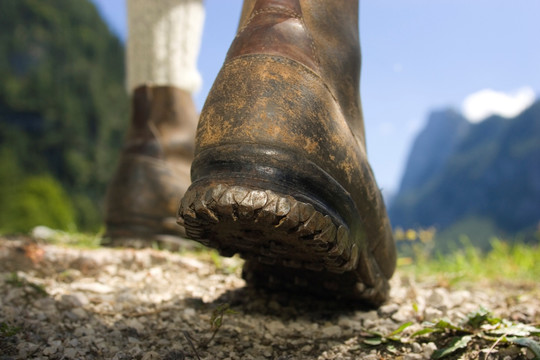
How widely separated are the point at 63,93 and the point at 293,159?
40887mm

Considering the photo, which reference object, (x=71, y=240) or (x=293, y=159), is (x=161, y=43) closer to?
(x=71, y=240)

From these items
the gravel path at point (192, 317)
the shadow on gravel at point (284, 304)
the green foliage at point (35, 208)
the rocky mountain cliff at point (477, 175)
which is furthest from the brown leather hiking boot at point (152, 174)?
the rocky mountain cliff at point (477, 175)

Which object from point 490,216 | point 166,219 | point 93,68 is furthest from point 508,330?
point 490,216

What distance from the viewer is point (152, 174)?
2.34 metres

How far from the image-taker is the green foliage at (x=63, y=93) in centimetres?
3500

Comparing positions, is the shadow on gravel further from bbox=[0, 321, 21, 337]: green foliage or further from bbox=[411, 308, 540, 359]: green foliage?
bbox=[0, 321, 21, 337]: green foliage

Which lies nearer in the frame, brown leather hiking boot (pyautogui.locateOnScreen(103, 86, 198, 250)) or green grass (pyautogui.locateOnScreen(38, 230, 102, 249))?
brown leather hiking boot (pyautogui.locateOnScreen(103, 86, 198, 250))

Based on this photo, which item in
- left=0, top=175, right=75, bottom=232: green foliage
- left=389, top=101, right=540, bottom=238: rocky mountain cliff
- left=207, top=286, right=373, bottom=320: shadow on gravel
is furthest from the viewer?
left=389, top=101, right=540, bottom=238: rocky mountain cliff

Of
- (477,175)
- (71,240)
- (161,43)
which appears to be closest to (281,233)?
(161,43)

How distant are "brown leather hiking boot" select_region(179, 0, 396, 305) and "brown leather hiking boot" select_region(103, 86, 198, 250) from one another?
1134mm

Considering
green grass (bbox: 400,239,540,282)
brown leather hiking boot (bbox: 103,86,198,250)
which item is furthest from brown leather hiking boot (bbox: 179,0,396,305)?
brown leather hiking boot (bbox: 103,86,198,250)

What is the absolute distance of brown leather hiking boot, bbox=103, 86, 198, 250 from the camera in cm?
231

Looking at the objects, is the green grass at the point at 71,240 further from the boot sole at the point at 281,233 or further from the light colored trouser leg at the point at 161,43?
the boot sole at the point at 281,233

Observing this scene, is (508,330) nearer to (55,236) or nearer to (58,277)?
(58,277)
